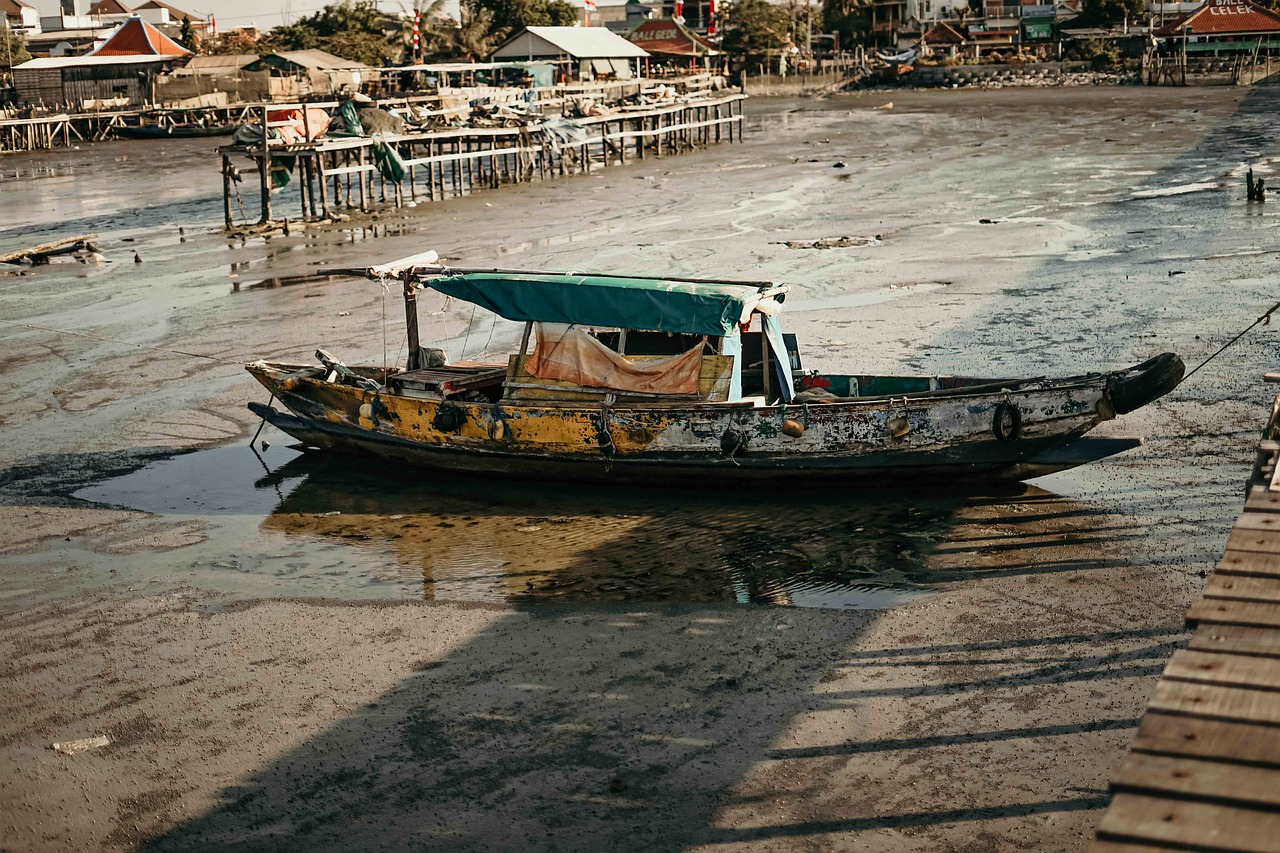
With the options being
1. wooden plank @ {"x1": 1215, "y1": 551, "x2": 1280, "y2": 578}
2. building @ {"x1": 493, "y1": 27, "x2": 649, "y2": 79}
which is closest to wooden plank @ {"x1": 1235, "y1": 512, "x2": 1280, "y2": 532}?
wooden plank @ {"x1": 1215, "y1": 551, "x2": 1280, "y2": 578}

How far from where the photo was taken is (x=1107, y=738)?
789 centimetres

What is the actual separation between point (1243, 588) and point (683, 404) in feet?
25.7

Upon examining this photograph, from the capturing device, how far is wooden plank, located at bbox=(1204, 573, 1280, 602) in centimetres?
521

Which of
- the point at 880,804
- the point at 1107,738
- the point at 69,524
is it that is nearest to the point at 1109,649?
the point at 1107,738

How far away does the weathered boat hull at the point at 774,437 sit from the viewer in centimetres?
1198

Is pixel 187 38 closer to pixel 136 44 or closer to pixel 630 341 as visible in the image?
pixel 136 44

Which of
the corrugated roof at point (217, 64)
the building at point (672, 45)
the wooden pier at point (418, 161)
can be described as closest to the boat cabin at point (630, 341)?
the wooden pier at point (418, 161)

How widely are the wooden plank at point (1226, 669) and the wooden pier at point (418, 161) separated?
2983 centimetres

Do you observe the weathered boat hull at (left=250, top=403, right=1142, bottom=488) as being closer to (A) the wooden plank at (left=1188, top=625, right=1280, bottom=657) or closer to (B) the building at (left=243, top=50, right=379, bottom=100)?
(A) the wooden plank at (left=1188, top=625, right=1280, bottom=657)

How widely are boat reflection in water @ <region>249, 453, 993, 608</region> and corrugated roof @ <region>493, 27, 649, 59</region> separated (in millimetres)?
58027

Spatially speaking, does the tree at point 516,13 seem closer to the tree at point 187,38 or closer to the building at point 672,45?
the building at point 672,45

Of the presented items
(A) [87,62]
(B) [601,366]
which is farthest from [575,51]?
(B) [601,366]

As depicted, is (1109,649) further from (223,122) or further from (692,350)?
(223,122)

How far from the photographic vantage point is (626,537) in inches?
475
